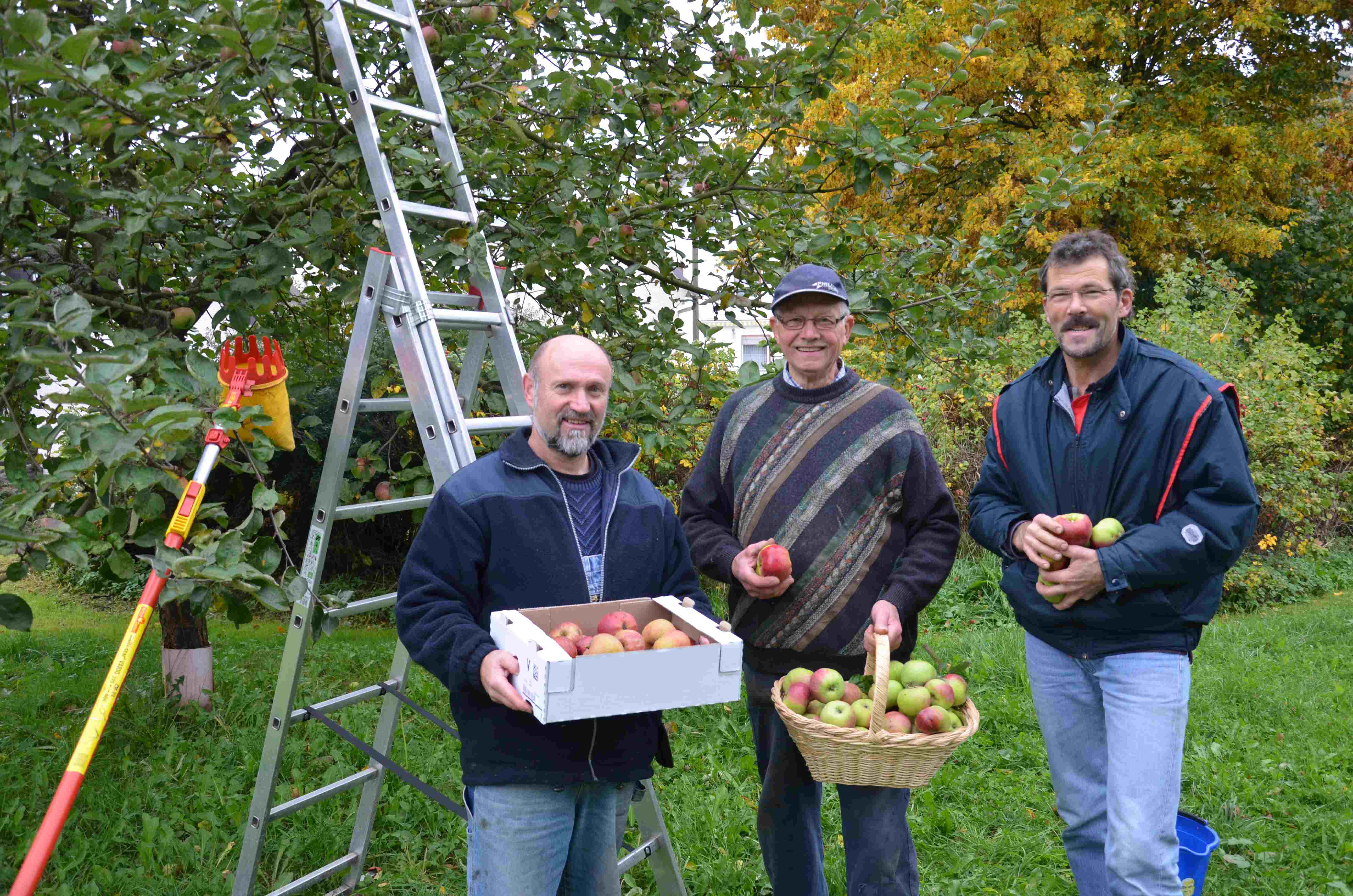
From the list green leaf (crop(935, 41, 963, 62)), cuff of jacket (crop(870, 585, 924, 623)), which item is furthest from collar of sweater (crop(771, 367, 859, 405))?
green leaf (crop(935, 41, 963, 62))

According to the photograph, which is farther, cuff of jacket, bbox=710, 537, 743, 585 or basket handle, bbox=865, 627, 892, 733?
cuff of jacket, bbox=710, 537, 743, 585

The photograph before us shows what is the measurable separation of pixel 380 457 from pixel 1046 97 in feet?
38.4

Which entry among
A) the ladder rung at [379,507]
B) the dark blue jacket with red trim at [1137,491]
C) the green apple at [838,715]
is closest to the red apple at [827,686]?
the green apple at [838,715]

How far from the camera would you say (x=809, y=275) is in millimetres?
2764

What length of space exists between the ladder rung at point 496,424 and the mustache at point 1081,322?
1.44 meters

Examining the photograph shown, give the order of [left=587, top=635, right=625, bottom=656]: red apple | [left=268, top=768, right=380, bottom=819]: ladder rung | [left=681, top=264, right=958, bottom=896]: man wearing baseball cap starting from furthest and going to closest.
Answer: [left=268, top=768, right=380, bottom=819]: ladder rung → [left=681, top=264, right=958, bottom=896]: man wearing baseball cap → [left=587, top=635, right=625, bottom=656]: red apple

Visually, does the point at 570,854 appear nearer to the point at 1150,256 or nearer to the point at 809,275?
the point at 809,275

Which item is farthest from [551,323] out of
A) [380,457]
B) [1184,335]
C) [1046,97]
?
[1046,97]

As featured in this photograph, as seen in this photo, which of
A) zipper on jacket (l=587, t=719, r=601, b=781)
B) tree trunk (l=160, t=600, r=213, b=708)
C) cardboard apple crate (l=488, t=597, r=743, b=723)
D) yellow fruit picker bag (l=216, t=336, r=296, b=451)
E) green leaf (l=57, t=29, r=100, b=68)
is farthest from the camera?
tree trunk (l=160, t=600, r=213, b=708)

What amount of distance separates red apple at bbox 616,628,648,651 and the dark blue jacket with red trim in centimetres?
108

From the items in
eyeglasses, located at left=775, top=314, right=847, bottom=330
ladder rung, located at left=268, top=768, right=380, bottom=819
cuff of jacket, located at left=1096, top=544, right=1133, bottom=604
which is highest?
eyeglasses, located at left=775, top=314, right=847, bottom=330

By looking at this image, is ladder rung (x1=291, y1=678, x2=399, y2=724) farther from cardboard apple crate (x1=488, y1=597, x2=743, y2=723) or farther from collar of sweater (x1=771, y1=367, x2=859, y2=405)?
collar of sweater (x1=771, y1=367, x2=859, y2=405)

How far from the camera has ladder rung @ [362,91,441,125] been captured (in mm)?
2986

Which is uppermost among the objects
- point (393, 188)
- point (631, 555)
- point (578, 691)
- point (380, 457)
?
point (393, 188)
